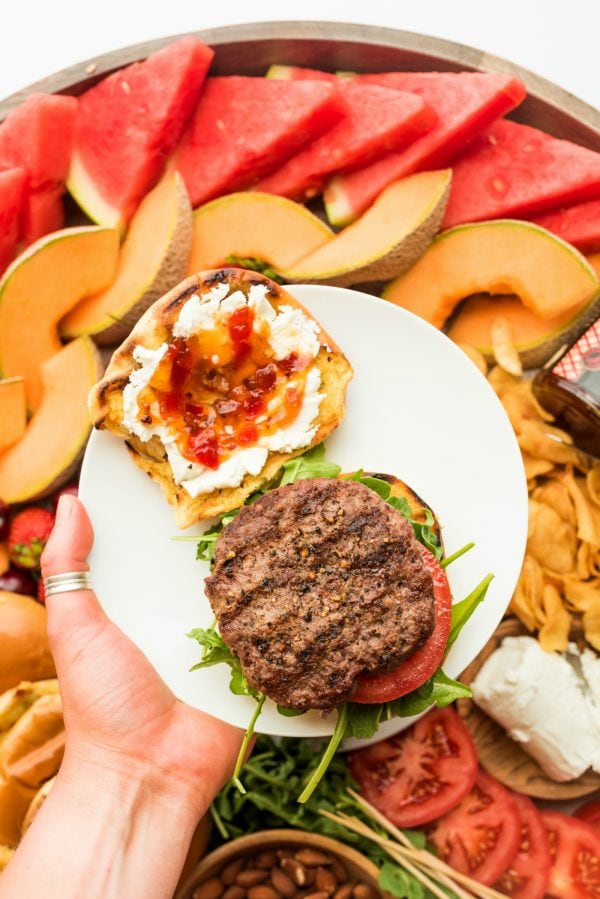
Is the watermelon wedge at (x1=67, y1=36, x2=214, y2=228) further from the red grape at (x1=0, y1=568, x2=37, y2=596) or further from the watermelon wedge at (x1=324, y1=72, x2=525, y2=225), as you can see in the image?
the red grape at (x1=0, y1=568, x2=37, y2=596)

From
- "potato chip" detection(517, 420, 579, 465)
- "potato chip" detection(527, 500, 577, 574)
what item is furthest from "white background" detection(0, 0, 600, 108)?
"potato chip" detection(527, 500, 577, 574)

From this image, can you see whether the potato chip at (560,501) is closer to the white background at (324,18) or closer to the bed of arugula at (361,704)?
the bed of arugula at (361,704)

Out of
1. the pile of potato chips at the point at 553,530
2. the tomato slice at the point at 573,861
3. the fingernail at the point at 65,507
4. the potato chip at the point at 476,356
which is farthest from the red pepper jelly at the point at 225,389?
the tomato slice at the point at 573,861

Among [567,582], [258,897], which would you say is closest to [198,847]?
[258,897]

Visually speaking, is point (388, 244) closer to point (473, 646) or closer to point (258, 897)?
point (473, 646)

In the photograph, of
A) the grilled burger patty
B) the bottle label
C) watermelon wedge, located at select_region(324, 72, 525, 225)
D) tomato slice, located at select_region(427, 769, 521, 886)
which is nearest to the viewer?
the grilled burger patty

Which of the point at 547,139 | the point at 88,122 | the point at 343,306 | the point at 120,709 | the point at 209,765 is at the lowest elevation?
the point at 209,765
